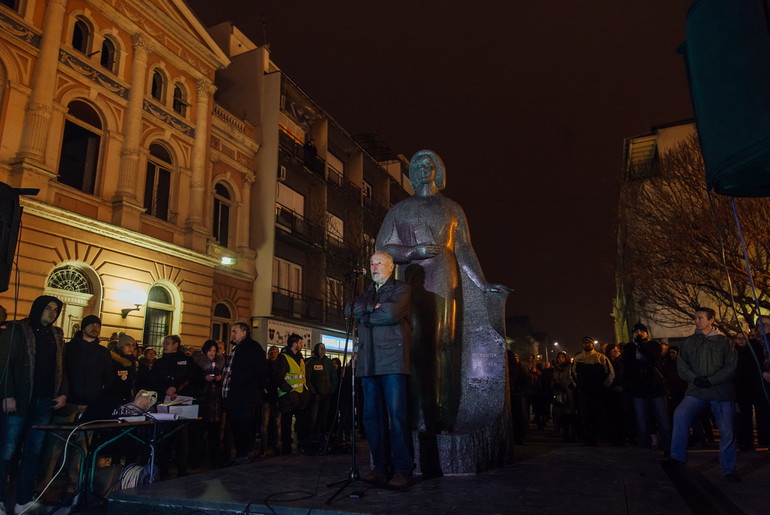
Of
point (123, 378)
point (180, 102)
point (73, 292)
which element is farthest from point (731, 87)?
point (180, 102)

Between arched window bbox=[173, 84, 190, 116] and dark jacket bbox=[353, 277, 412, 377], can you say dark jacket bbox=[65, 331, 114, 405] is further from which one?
arched window bbox=[173, 84, 190, 116]

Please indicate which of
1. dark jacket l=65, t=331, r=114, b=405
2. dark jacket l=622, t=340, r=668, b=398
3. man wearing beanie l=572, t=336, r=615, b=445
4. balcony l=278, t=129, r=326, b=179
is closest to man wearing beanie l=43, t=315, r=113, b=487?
dark jacket l=65, t=331, r=114, b=405

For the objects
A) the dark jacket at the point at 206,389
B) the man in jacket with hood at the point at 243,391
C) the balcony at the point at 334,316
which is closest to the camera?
the man in jacket with hood at the point at 243,391

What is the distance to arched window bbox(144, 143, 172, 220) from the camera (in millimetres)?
16828

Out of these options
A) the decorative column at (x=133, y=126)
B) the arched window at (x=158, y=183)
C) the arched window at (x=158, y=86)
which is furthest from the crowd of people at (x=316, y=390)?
the arched window at (x=158, y=86)

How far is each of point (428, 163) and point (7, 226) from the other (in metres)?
3.84

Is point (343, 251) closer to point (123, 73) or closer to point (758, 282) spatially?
point (123, 73)

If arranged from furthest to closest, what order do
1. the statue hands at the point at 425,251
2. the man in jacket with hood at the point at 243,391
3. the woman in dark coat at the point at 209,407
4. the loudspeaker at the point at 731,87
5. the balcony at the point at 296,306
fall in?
the balcony at the point at 296,306 < the woman in dark coat at the point at 209,407 < the man in jacket with hood at the point at 243,391 < the statue hands at the point at 425,251 < the loudspeaker at the point at 731,87

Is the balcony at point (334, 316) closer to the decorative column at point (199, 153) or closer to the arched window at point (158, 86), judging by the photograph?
the decorative column at point (199, 153)

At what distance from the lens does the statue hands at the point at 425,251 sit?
516 cm

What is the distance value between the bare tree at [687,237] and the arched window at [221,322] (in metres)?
13.7

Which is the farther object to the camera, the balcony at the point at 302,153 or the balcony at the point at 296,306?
the balcony at the point at 302,153

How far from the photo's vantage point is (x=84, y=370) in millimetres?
6109

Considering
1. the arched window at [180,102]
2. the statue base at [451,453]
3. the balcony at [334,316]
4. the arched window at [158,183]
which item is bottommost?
the statue base at [451,453]
